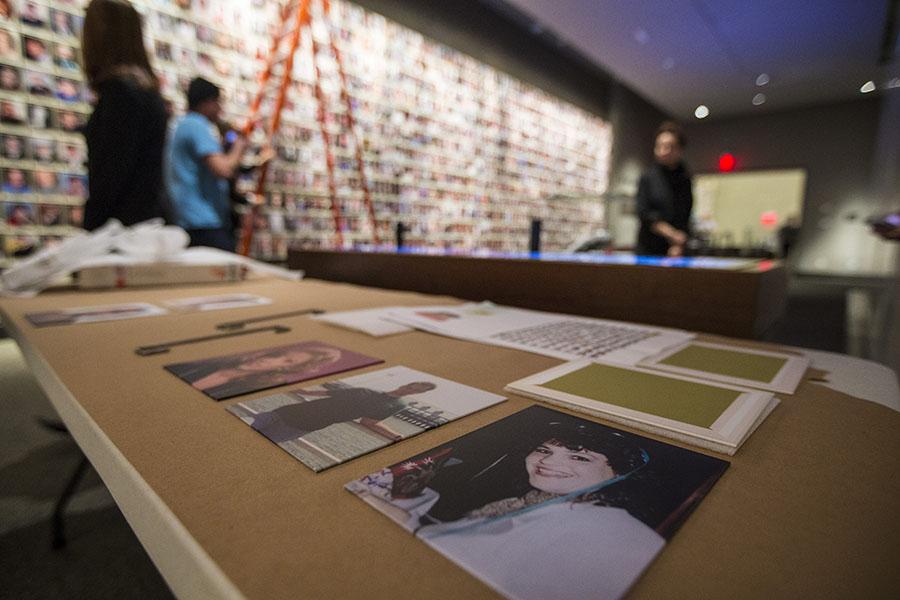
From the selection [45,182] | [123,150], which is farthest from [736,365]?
[45,182]

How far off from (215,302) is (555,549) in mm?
1072

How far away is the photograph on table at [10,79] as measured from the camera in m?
2.19

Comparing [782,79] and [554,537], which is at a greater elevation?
[782,79]

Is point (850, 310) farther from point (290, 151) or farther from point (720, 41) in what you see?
point (290, 151)

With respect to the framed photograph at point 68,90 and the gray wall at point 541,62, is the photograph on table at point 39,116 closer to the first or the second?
the framed photograph at point 68,90

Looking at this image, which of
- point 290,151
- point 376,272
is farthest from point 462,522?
point 290,151

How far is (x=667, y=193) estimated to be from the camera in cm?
247

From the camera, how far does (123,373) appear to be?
57 cm

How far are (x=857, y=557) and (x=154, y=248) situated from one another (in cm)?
156

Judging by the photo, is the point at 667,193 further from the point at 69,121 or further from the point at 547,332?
the point at 69,121

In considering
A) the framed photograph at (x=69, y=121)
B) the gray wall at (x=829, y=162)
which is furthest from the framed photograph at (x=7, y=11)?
the gray wall at (x=829, y=162)

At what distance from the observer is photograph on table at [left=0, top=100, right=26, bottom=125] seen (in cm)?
221

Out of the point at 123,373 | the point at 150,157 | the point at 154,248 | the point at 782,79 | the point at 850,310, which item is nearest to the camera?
the point at 123,373

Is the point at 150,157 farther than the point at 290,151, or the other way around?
the point at 290,151
